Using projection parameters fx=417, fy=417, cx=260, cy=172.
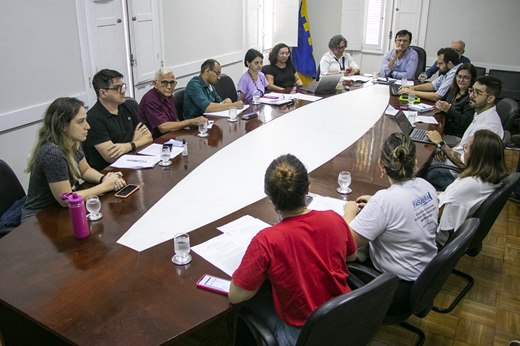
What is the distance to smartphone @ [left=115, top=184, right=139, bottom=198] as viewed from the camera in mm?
2244

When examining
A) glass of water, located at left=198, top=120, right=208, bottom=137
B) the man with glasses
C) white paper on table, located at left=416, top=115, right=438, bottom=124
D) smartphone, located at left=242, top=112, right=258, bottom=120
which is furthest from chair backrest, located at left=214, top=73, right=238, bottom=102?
white paper on table, located at left=416, top=115, right=438, bottom=124

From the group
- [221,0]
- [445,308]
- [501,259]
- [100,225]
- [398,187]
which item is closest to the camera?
[398,187]

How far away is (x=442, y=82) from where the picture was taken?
4.50 metres

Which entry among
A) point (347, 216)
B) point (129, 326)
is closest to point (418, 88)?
point (347, 216)

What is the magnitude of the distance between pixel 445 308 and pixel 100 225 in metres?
2.07

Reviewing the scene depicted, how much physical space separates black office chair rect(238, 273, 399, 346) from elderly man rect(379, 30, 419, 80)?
4.89 metres

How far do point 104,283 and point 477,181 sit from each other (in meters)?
1.90

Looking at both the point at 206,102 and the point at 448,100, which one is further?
the point at 448,100

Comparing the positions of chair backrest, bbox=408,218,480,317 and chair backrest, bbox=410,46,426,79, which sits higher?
chair backrest, bbox=410,46,426,79

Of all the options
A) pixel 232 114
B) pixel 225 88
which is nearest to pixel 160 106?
pixel 232 114

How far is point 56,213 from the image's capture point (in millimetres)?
2070

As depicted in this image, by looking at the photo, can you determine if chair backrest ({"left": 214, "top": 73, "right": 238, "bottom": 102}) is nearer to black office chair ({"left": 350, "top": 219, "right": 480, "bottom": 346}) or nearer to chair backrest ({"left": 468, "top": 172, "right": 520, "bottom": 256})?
chair backrest ({"left": 468, "top": 172, "right": 520, "bottom": 256})

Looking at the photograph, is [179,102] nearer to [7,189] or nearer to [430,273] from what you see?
[7,189]

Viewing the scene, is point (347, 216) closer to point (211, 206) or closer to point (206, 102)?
point (211, 206)
